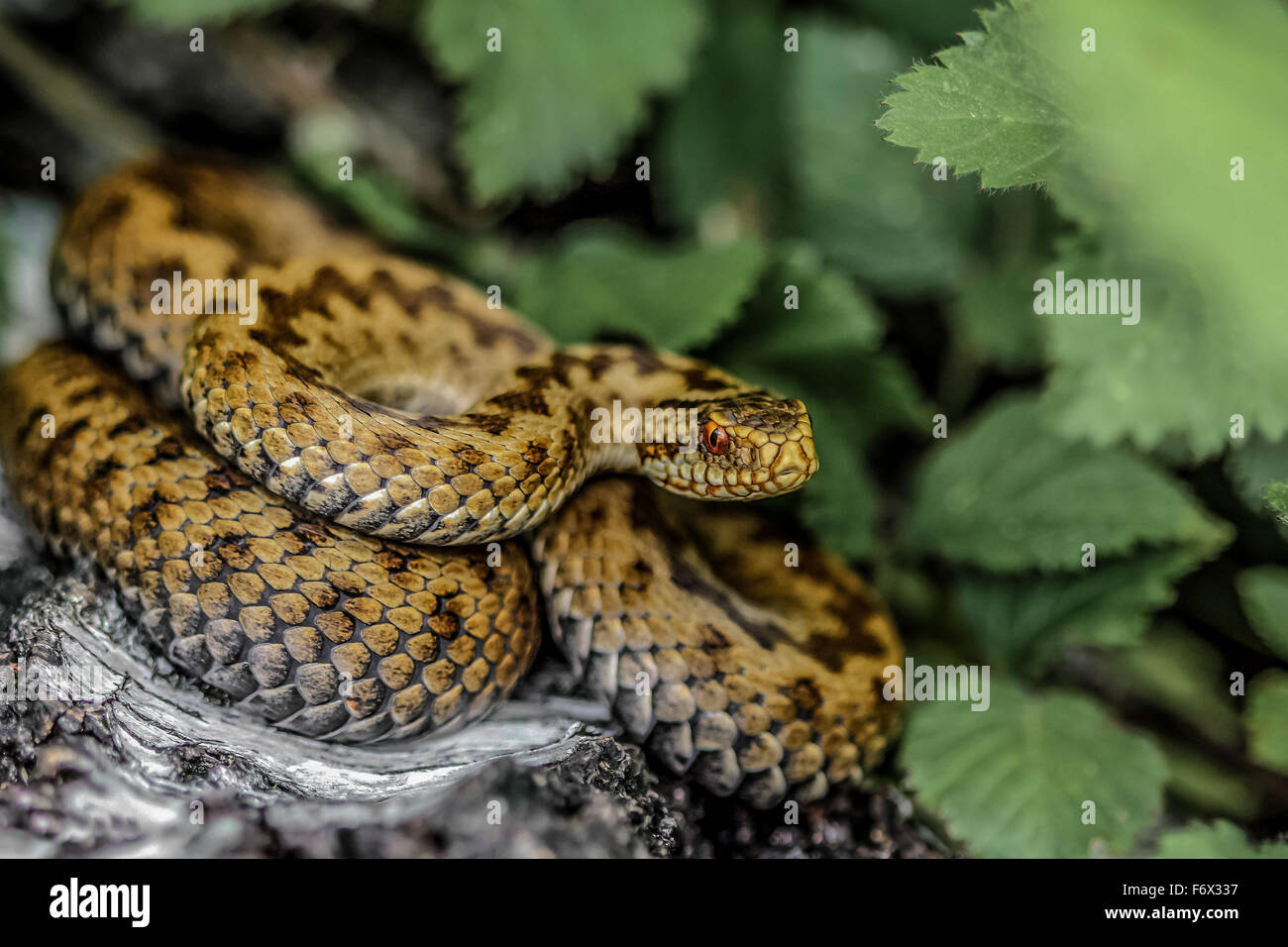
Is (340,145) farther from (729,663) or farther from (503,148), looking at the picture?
(729,663)

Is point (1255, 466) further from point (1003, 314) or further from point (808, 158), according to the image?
point (808, 158)

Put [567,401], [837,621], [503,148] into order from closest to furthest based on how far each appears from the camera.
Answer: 1. [567,401]
2. [837,621]
3. [503,148]

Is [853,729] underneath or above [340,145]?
underneath

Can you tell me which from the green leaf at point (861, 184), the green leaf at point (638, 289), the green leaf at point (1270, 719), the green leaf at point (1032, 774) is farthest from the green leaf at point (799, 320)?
the green leaf at point (1270, 719)

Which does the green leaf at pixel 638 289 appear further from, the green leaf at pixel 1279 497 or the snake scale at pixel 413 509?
the green leaf at pixel 1279 497

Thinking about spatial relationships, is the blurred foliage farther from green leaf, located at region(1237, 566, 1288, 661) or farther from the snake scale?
the snake scale

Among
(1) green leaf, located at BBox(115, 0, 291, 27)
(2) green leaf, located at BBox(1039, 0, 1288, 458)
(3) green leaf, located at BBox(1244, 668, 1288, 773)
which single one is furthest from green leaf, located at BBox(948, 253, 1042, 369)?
→ (1) green leaf, located at BBox(115, 0, 291, 27)
